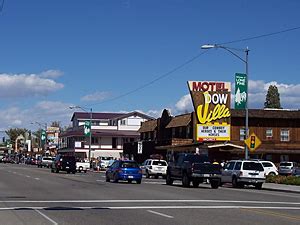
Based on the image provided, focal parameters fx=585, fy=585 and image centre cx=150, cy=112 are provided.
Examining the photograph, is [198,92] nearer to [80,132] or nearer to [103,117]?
[80,132]

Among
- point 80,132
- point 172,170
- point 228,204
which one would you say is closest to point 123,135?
point 80,132

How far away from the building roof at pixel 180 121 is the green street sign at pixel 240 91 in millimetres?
27188

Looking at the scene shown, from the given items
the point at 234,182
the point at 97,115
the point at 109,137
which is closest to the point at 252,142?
the point at 234,182

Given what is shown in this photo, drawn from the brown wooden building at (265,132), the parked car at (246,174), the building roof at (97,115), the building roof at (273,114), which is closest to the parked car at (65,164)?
the brown wooden building at (265,132)

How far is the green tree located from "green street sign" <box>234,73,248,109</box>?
79.7 m

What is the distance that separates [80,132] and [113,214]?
9924cm

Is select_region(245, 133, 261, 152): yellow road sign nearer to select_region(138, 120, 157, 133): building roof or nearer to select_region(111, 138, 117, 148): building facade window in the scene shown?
select_region(138, 120, 157, 133): building roof

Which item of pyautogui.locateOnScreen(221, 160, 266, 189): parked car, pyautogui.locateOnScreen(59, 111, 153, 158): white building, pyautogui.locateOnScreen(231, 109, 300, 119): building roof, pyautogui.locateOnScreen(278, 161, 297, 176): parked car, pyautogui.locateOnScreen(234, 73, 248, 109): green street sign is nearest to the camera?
pyautogui.locateOnScreen(221, 160, 266, 189): parked car

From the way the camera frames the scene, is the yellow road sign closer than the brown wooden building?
Yes

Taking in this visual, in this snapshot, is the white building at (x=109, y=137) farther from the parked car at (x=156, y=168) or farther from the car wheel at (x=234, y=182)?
the car wheel at (x=234, y=182)

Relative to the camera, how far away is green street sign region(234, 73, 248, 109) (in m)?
41.7

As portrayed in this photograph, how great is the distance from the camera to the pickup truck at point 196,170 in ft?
115

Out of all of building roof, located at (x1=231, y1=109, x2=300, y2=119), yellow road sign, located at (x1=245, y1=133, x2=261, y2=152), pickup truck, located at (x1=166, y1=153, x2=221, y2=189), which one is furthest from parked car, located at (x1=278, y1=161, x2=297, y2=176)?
pickup truck, located at (x1=166, y1=153, x2=221, y2=189)

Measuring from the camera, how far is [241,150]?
61438 millimetres
